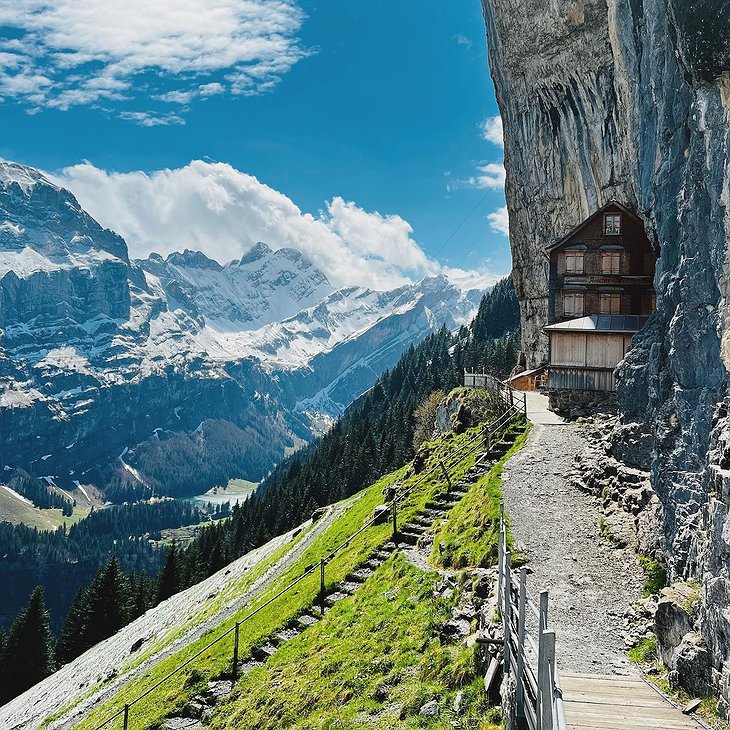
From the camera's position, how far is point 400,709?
58.9 ft

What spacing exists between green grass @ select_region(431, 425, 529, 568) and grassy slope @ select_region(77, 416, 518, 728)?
11cm

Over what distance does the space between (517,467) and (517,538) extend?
881 cm

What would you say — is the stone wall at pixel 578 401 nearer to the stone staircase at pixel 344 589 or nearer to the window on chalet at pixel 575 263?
the stone staircase at pixel 344 589

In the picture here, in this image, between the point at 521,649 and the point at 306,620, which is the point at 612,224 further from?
the point at 521,649

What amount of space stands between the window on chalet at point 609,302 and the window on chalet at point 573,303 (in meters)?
1.54

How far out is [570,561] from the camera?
21.5 metres

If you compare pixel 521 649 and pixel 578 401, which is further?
pixel 578 401

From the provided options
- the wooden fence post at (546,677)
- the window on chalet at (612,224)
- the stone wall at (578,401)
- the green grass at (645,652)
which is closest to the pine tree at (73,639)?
the stone wall at (578,401)

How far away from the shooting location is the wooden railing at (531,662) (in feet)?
31.6

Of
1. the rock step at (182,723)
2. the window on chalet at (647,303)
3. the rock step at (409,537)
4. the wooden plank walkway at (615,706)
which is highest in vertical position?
the window on chalet at (647,303)

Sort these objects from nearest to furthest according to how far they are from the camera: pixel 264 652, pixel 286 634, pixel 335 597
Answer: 1. pixel 264 652
2. pixel 286 634
3. pixel 335 597

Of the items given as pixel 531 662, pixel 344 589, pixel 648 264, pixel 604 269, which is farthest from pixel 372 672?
pixel 648 264

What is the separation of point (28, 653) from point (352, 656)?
72.4 meters

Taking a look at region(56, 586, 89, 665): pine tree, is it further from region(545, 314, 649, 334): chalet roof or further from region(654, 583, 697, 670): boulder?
region(654, 583, 697, 670): boulder
